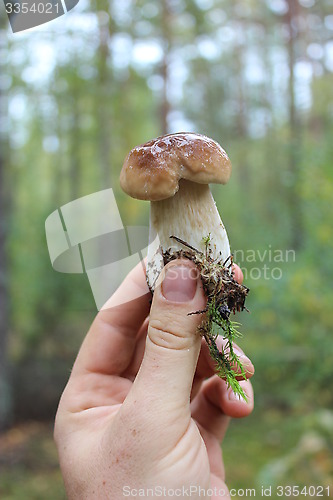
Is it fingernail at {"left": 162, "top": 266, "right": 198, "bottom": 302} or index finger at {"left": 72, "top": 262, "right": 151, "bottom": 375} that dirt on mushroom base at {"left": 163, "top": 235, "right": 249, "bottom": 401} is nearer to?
fingernail at {"left": 162, "top": 266, "right": 198, "bottom": 302}

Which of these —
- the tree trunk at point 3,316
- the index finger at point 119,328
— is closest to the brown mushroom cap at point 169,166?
the index finger at point 119,328

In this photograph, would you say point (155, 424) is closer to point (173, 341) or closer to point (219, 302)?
point (173, 341)

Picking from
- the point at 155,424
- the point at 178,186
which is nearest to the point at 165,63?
the point at 178,186

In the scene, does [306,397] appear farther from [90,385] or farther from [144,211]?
[144,211]

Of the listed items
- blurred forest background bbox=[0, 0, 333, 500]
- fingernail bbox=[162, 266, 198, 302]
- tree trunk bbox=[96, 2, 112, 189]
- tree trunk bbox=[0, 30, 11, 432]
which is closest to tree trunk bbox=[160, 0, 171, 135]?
blurred forest background bbox=[0, 0, 333, 500]

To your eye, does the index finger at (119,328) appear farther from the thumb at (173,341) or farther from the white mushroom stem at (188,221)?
the thumb at (173,341)
